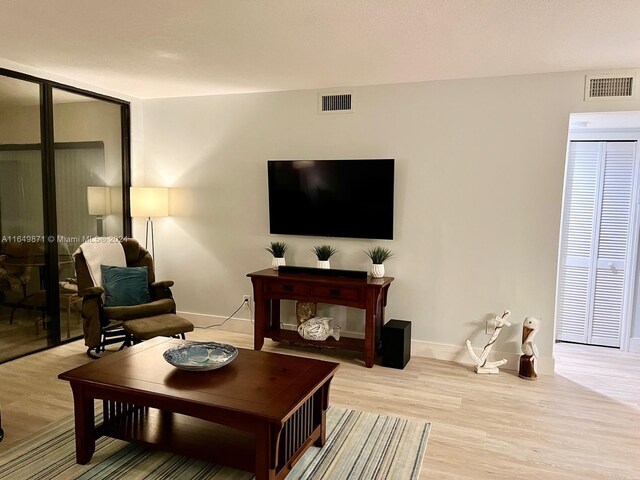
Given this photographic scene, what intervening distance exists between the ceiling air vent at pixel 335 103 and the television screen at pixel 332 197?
50 cm

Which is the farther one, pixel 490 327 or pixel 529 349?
pixel 490 327

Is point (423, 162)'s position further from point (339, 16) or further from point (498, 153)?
point (339, 16)

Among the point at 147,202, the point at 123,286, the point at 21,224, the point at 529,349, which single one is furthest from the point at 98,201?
the point at 529,349

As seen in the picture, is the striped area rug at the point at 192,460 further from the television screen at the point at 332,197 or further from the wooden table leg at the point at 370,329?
the television screen at the point at 332,197

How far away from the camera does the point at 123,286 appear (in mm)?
4293

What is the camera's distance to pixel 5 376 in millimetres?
3676

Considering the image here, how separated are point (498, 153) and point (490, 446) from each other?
234cm

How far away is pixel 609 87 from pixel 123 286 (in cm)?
435

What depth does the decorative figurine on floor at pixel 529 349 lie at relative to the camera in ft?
12.5

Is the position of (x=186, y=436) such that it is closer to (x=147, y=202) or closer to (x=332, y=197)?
(x=332, y=197)

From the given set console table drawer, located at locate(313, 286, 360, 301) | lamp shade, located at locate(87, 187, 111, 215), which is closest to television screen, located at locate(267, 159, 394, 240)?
console table drawer, located at locate(313, 286, 360, 301)

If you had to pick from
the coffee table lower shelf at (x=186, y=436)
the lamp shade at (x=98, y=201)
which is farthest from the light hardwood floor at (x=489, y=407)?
the lamp shade at (x=98, y=201)

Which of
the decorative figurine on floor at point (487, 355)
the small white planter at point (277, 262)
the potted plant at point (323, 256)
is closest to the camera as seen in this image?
the decorative figurine on floor at point (487, 355)

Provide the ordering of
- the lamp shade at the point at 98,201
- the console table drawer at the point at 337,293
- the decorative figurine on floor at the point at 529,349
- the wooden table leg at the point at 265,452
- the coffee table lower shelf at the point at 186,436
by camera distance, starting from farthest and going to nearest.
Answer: the lamp shade at the point at 98,201
the console table drawer at the point at 337,293
the decorative figurine on floor at the point at 529,349
the coffee table lower shelf at the point at 186,436
the wooden table leg at the point at 265,452
